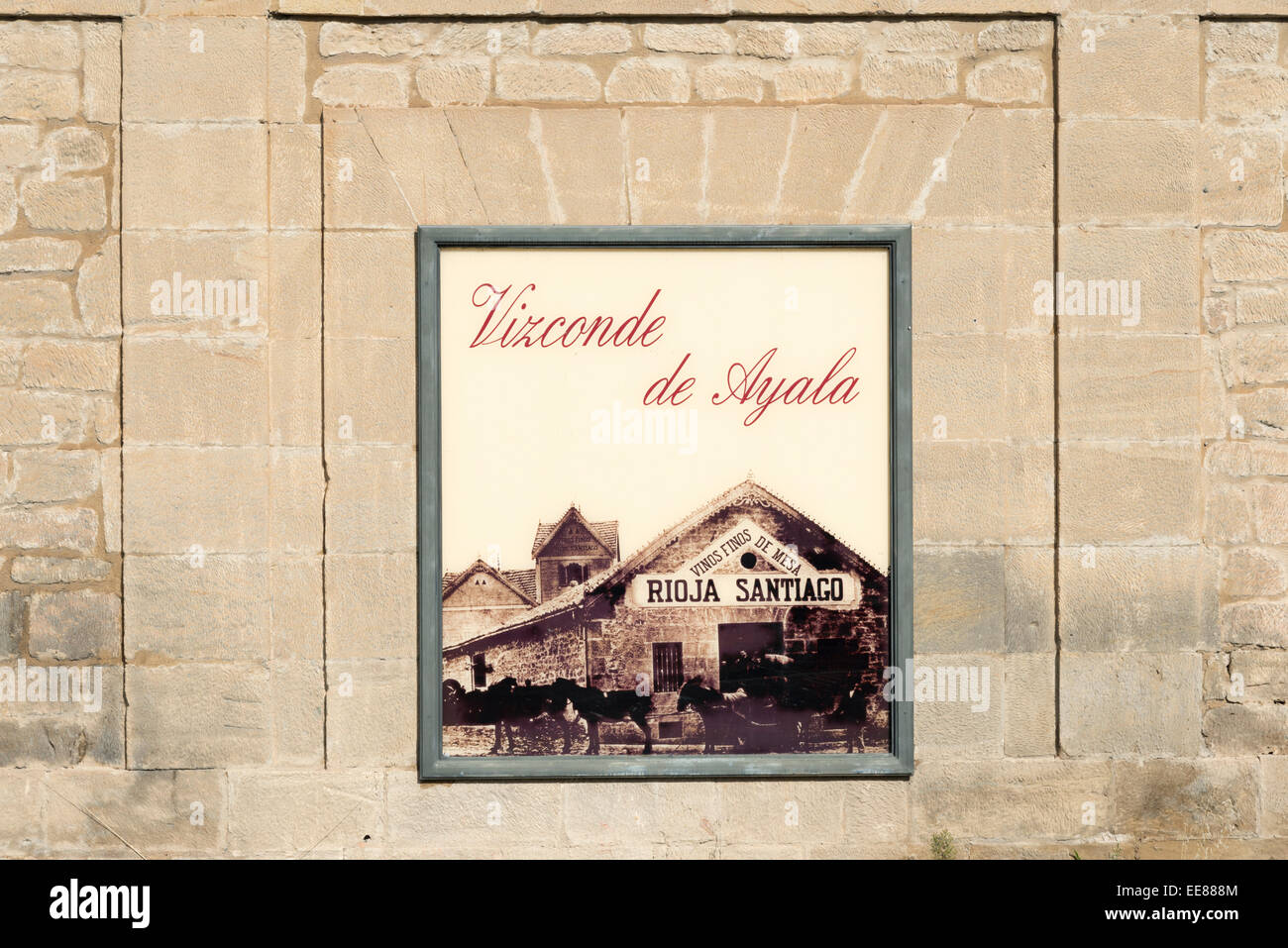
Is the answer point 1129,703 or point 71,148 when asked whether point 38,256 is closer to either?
point 71,148

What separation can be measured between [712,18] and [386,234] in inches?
67.5

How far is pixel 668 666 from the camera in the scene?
4543 millimetres

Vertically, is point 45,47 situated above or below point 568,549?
above

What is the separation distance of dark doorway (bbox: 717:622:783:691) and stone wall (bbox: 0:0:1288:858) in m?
0.47

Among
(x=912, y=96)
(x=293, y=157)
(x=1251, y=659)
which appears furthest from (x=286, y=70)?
(x=1251, y=659)

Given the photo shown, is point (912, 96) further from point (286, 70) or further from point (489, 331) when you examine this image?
point (286, 70)

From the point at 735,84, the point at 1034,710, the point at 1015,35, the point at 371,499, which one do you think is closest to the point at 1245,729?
the point at 1034,710

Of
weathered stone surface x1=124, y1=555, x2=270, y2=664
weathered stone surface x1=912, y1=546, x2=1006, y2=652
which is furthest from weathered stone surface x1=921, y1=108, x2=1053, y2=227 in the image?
weathered stone surface x1=124, y1=555, x2=270, y2=664

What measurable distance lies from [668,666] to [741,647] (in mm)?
333

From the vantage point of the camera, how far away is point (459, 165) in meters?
4.50

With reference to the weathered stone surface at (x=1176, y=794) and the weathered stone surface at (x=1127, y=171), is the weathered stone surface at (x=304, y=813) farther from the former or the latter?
the weathered stone surface at (x=1127, y=171)

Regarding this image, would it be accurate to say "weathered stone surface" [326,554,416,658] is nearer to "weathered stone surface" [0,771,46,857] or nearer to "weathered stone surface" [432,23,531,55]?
"weathered stone surface" [0,771,46,857]

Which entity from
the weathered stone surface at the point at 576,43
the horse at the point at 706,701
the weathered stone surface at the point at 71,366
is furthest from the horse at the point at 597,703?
the weathered stone surface at the point at 576,43

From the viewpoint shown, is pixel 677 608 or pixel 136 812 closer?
pixel 136 812
